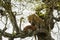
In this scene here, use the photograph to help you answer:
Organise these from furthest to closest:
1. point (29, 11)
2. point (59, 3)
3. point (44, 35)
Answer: point (29, 11) < point (59, 3) < point (44, 35)

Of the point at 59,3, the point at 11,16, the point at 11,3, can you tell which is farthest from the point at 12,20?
the point at 59,3

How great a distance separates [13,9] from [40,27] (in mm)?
1043

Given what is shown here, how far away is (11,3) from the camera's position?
6207 millimetres

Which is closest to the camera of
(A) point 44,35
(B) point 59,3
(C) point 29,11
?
(A) point 44,35

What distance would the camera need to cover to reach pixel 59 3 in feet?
20.2

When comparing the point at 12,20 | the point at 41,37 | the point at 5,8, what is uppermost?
the point at 5,8

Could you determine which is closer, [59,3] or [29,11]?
[59,3]

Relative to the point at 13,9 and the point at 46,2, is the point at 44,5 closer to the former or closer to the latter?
the point at 46,2

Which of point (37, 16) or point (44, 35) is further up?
point (37, 16)

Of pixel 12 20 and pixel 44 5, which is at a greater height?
pixel 44 5

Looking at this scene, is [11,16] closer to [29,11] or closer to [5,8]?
[5,8]

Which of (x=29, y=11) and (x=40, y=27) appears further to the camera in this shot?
(x=29, y=11)

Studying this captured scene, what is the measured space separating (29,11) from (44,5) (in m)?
0.68

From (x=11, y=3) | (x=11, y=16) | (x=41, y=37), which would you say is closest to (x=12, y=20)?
(x=11, y=16)
